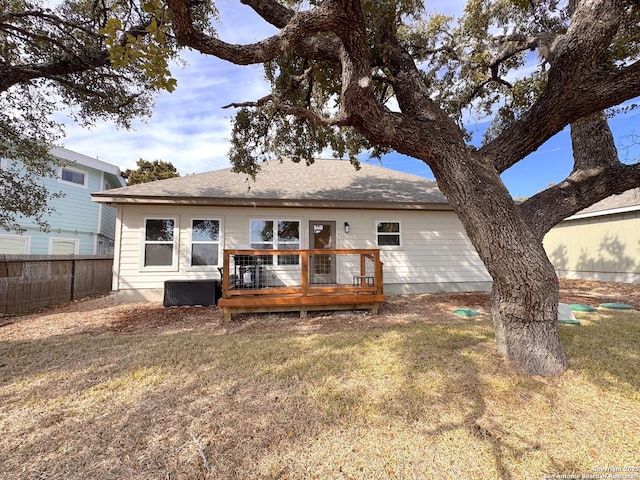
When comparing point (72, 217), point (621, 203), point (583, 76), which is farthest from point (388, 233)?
point (72, 217)

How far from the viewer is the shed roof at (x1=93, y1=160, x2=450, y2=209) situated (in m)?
7.82

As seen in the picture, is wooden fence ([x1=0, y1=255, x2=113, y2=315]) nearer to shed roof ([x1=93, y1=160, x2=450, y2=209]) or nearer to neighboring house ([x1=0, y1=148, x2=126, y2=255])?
shed roof ([x1=93, y1=160, x2=450, y2=209])

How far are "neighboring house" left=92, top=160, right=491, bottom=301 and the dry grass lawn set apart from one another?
344 centimetres

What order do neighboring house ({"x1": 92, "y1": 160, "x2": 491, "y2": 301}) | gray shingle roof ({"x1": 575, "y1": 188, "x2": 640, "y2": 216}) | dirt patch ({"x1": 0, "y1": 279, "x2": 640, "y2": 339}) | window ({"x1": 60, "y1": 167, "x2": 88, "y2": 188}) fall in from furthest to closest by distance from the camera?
1. window ({"x1": 60, "y1": 167, "x2": 88, "y2": 188})
2. gray shingle roof ({"x1": 575, "y1": 188, "x2": 640, "y2": 216})
3. neighboring house ({"x1": 92, "y1": 160, "x2": 491, "y2": 301})
4. dirt patch ({"x1": 0, "y1": 279, "x2": 640, "y2": 339})

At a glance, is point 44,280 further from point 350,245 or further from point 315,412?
point 315,412

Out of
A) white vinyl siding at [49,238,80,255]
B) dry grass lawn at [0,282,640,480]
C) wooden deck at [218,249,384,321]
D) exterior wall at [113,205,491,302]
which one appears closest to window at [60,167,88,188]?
white vinyl siding at [49,238,80,255]

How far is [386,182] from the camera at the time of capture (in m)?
10.5

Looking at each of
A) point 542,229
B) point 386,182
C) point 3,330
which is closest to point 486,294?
point 386,182

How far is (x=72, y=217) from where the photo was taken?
12.4m

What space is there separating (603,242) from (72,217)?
21.9m

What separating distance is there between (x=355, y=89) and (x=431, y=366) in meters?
3.28

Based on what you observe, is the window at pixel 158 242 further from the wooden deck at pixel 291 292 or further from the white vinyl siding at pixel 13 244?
the white vinyl siding at pixel 13 244

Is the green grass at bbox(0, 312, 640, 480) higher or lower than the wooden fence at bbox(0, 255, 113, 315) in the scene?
lower

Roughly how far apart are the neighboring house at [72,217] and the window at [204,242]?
21.7ft
